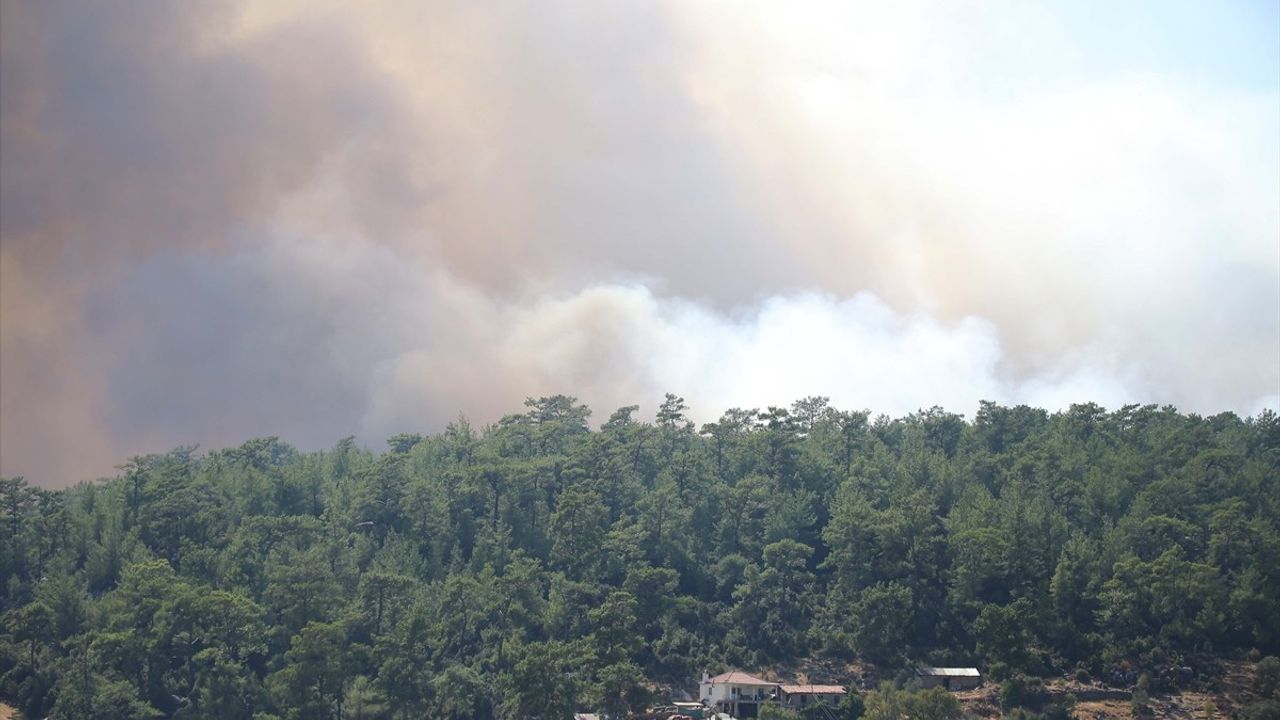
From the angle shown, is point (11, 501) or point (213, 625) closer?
point (213, 625)

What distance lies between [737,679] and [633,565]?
14.5 meters

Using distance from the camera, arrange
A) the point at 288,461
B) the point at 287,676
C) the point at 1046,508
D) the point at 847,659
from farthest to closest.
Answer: the point at 288,461, the point at 1046,508, the point at 847,659, the point at 287,676

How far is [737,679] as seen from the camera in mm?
99188

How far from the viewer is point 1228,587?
101688 mm

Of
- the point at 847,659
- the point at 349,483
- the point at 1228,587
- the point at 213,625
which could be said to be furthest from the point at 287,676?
the point at 1228,587

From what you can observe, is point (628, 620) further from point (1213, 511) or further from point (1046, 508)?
point (1213, 511)

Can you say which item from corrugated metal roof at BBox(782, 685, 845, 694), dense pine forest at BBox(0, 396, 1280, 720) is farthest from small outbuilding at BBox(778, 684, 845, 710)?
dense pine forest at BBox(0, 396, 1280, 720)

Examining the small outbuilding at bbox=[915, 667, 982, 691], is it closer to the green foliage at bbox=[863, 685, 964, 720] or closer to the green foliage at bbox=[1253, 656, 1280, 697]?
the green foliage at bbox=[863, 685, 964, 720]

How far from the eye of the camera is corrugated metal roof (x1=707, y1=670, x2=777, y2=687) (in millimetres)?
98438

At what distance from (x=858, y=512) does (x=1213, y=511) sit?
25819 millimetres

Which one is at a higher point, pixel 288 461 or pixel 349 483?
pixel 288 461

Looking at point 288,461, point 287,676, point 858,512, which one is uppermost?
point 288,461

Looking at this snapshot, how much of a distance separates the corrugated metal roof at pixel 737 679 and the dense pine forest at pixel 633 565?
122 inches

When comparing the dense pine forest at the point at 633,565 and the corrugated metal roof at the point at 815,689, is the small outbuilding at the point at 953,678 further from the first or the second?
the corrugated metal roof at the point at 815,689
